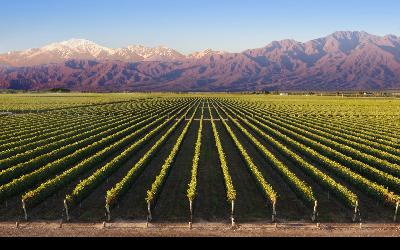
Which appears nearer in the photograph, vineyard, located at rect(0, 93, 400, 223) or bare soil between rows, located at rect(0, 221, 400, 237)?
bare soil between rows, located at rect(0, 221, 400, 237)

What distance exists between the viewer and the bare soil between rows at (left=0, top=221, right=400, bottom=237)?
1853cm

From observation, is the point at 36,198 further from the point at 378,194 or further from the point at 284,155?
the point at 284,155

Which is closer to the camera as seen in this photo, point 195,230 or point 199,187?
point 195,230

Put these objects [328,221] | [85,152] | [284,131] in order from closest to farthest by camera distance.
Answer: [328,221] < [85,152] < [284,131]

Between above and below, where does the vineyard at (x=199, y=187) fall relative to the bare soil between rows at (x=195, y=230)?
above

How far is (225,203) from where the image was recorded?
23.2 metres

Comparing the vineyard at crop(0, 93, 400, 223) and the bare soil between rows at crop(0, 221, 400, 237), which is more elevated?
the vineyard at crop(0, 93, 400, 223)

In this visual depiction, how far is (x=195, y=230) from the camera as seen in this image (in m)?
19.0

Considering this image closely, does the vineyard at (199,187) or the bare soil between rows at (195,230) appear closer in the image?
the bare soil between rows at (195,230)

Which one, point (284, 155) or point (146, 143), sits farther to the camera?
point (146, 143)

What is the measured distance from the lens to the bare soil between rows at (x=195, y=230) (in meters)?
18.5
